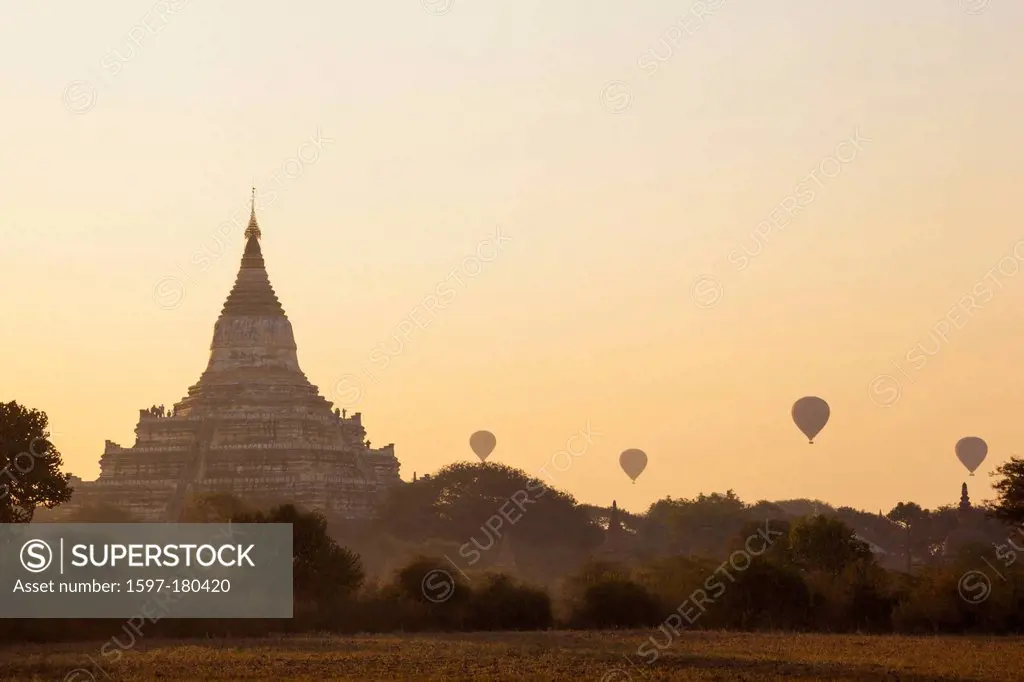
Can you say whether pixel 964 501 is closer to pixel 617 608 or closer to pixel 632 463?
pixel 632 463

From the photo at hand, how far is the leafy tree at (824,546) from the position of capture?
7688 cm

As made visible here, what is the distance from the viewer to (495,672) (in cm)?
4628

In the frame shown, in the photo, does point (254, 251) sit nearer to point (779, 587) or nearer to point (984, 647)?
point (779, 587)

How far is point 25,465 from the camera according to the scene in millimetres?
66500

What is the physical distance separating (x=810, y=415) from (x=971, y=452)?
12.7m

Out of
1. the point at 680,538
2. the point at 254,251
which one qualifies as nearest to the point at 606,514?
the point at 680,538

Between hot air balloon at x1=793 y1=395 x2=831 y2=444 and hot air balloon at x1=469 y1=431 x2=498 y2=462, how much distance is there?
32.9 m

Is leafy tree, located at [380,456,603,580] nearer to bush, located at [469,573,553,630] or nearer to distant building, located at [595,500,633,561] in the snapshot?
distant building, located at [595,500,633,561]

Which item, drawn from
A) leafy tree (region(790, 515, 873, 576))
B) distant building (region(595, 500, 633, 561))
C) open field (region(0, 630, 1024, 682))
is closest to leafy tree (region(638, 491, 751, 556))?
distant building (region(595, 500, 633, 561))

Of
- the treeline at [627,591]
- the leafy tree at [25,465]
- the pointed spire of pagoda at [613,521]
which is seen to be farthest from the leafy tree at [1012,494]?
the pointed spire of pagoda at [613,521]

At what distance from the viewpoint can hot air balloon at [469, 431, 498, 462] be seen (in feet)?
459

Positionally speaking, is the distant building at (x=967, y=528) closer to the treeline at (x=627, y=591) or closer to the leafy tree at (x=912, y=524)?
the leafy tree at (x=912, y=524)

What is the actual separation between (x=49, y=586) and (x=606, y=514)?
8884 centimetres

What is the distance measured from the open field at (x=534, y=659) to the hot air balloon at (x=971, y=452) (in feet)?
198
